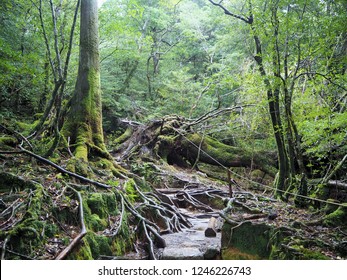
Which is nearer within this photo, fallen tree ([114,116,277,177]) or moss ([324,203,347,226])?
moss ([324,203,347,226])

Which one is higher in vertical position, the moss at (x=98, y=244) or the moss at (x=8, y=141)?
the moss at (x=8, y=141)

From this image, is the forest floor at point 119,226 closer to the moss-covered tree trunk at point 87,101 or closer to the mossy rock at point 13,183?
the mossy rock at point 13,183

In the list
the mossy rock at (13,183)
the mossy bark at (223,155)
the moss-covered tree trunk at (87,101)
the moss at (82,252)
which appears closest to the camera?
the moss at (82,252)

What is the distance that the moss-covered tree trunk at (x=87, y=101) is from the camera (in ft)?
21.5

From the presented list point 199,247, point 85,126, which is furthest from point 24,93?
point 199,247

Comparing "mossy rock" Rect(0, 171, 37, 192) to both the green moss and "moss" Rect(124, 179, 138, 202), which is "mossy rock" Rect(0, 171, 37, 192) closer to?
"moss" Rect(124, 179, 138, 202)

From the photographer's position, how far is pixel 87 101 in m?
7.05

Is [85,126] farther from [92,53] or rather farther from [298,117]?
[298,117]

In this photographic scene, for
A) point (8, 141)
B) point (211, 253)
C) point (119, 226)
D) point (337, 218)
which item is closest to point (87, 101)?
point (8, 141)

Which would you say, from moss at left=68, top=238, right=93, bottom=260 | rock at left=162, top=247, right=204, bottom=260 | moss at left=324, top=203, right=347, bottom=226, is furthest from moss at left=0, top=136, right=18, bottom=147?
moss at left=324, top=203, right=347, bottom=226

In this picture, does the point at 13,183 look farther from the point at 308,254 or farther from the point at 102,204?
the point at 308,254

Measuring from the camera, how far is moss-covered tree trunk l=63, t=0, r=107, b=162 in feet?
21.5

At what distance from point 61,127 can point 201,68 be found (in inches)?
600

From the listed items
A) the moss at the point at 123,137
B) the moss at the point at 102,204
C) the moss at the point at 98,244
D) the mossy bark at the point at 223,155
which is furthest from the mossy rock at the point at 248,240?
the moss at the point at 123,137
